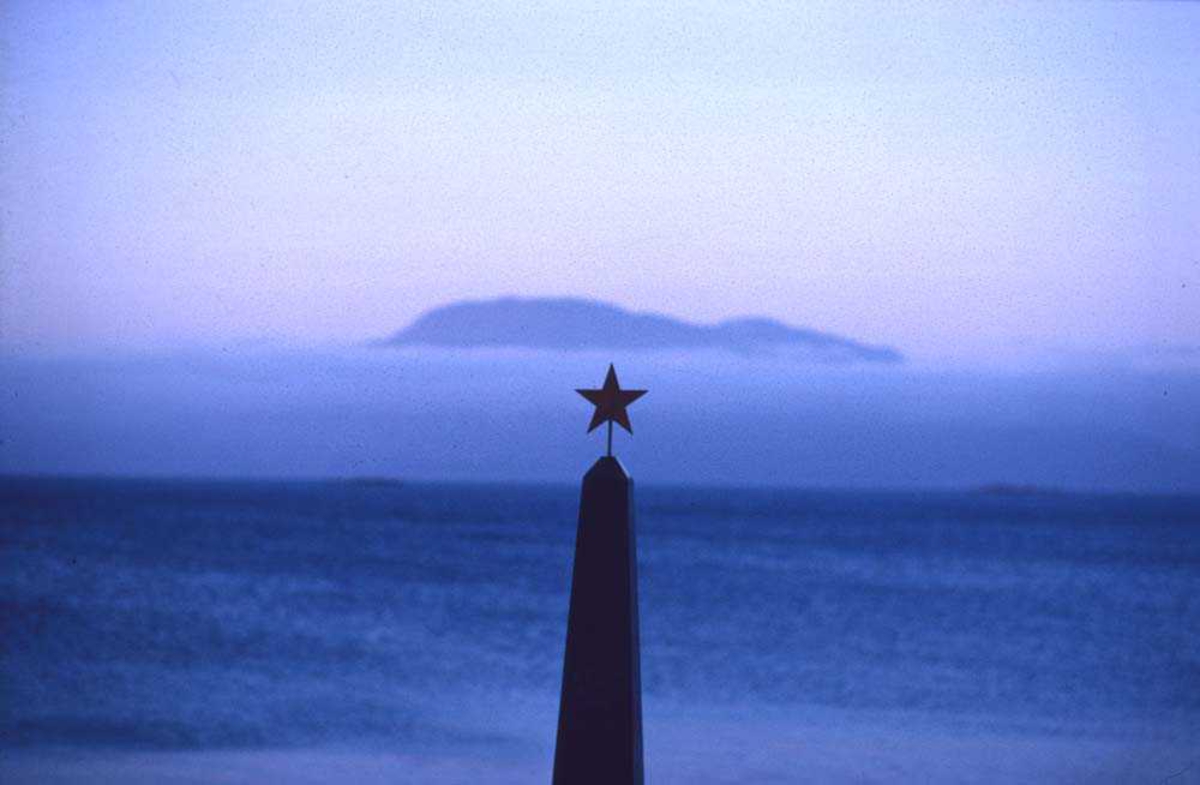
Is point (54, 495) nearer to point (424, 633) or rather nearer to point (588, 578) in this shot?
point (424, 633)

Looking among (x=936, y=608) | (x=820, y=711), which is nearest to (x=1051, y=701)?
(x=820, y=711)

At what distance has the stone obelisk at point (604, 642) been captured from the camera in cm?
757

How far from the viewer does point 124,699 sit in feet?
65.7

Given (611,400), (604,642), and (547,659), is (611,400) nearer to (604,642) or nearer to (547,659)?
(604,642)

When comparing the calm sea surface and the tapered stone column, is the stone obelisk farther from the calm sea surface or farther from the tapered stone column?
the calm sea surface

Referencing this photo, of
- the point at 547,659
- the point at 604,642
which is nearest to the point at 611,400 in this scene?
the point at 604,642

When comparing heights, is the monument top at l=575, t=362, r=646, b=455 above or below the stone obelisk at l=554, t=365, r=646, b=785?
above

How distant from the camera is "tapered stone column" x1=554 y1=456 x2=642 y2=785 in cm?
757

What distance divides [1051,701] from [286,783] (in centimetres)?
1244

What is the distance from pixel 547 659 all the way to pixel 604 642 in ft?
58.7

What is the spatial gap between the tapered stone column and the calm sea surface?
5574mm

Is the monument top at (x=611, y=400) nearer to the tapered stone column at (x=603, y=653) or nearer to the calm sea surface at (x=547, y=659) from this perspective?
the tapered stone column at (x=603, y=653)

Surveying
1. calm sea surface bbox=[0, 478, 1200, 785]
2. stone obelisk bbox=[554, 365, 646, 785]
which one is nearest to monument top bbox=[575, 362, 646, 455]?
stone obelisk bbox=[554, 365, 646, 785]

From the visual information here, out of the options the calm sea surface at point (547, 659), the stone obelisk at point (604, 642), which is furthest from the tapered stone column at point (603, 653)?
the calm sea surface at point (547, 659)
